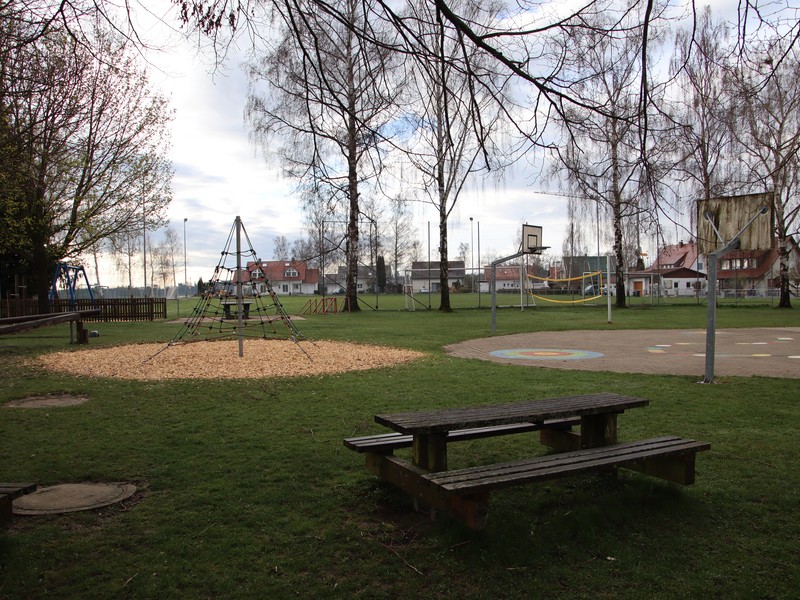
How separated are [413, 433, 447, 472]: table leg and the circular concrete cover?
2.16 m

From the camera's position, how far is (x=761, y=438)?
192 inches

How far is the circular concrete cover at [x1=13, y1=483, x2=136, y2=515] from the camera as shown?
353 cm

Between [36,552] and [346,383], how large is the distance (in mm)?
5206

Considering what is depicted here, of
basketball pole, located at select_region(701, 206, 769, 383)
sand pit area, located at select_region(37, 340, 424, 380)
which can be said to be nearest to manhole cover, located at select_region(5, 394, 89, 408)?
sand pit area, located at select_region(37, 340, 424, 380)

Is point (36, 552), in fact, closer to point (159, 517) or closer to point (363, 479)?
point (159, 517)

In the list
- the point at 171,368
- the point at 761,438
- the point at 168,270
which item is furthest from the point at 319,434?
the point at 168,270

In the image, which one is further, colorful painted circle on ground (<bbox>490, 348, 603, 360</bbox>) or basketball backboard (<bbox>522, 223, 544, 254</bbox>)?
basketball backboard (<bbox>522, 223, 544, 254</bbox>)

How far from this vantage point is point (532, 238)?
782 inches

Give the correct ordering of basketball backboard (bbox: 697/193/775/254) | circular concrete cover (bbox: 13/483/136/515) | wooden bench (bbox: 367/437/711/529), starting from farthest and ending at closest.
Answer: basketball backboard (bbox: 697/193/775/254) < circular concrete cover (bbox: 13/483/136/515) < wooden bench (bbox: 367/437/711/529)

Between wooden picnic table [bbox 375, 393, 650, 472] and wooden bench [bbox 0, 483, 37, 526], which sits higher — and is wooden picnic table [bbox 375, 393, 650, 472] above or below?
above

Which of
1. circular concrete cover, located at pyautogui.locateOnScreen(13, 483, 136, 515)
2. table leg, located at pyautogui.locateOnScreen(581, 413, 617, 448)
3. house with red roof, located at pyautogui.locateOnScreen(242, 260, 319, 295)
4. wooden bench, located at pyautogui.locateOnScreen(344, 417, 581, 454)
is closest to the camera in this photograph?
circular concrete cover, located at pyautogui.locateOnScreen(13, 483, 136, 515)

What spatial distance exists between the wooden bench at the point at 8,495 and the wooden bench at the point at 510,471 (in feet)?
7.12

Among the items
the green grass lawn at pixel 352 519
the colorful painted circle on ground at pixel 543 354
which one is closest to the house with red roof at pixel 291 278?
the colorful painted circle on ground at pixel 543 354

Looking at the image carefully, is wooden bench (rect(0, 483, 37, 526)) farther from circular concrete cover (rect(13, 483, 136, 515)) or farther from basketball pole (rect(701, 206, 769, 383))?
basketball pole (rect(701, 206, 769, 383))
